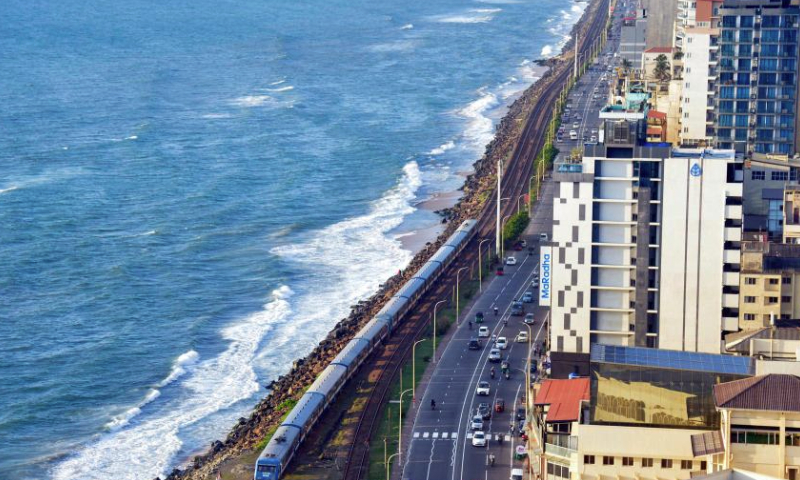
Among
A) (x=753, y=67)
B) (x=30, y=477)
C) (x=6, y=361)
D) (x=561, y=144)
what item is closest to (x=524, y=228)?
(x=753, y=67)

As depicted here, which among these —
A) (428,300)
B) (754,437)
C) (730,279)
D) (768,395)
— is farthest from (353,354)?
(768,395)

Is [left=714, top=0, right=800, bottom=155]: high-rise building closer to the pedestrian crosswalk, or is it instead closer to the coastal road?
the coastal road

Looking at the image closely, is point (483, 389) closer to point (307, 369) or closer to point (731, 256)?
point (307, 369)

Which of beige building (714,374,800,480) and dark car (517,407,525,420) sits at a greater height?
beige building (714,374,800,480)

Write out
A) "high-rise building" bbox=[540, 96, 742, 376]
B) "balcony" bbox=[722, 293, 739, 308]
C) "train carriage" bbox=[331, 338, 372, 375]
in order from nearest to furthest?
"high-rise building" bbox=[540, 96, 742, 376] → "balcony" bbox=[722, 293, 739, 308] → "train carriage" bbox=[331, 338, 372, 375]

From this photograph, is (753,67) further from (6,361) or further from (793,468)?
(793,468)

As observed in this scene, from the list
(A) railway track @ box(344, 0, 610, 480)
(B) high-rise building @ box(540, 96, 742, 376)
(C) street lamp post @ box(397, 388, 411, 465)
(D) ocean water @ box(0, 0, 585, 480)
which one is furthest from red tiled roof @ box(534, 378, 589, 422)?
(D) ocean water @ box(0, 0, 585, 480)
